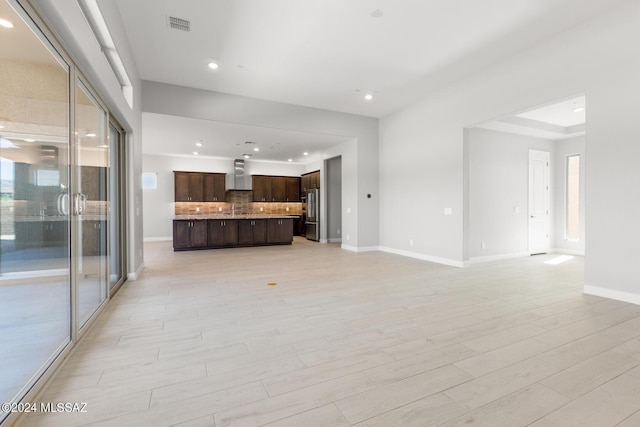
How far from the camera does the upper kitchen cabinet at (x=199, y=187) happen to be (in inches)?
400

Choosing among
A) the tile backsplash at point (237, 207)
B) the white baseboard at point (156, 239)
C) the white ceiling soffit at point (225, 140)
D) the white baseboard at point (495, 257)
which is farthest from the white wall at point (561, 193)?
the white baseboard at point (156, 239)

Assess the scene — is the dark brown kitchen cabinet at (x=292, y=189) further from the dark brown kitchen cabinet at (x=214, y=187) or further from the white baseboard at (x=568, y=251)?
the white baseboard at (x=568, y=251)

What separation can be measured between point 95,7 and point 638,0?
5.76 metres

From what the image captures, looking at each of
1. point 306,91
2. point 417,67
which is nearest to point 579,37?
point 417,67

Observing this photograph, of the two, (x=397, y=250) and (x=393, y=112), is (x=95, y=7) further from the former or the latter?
(x=397, y=250)

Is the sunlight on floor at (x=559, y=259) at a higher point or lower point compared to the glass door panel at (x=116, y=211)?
lower

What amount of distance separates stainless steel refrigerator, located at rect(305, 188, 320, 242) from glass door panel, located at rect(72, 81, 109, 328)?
6.81 m

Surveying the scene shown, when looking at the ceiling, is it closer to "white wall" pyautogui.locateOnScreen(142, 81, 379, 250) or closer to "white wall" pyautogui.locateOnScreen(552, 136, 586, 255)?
"white wall" pyautogui.locateOnScreen(142, 81, 379, 250)

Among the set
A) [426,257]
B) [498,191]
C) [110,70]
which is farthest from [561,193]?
[110,70]

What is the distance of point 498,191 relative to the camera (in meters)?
6.42

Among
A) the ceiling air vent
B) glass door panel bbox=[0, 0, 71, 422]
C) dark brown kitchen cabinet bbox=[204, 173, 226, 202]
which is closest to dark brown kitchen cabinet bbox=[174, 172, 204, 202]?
dark brown kitchen cabinet bbox=[204, 173, 226, 202]

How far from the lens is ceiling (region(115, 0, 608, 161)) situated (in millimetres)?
3463

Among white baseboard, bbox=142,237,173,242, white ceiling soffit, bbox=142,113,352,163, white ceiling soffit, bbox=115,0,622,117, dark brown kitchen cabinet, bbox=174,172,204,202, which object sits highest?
white ceiling soffit, bbox=115,0,622,117

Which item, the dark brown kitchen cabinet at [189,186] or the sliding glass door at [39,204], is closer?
the sliding glass door at [39,204]
